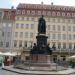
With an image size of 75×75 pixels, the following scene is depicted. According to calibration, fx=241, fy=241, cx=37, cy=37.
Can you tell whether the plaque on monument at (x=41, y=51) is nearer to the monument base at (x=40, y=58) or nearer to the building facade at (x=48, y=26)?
the monument base at (x=40, y=58)

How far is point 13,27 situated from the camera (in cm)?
6625

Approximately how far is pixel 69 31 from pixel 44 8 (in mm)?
9605

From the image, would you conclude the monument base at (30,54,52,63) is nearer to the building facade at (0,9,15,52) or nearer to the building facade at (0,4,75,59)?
the building facade at (0,4,75,59)

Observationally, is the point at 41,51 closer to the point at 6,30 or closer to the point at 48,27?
the point at 48,27

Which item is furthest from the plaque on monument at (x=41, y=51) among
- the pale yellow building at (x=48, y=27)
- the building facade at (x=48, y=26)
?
the building facade at (x=48, y=26)

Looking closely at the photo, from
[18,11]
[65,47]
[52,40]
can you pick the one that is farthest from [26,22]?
[65,47]

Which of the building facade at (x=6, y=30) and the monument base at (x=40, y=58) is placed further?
the building facade at (x=6, y=30)

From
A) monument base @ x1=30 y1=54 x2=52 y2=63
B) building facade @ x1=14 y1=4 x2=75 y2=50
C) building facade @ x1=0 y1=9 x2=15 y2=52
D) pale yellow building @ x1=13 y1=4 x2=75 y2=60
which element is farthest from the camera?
building facade @ x1=14 y1=4 x2=75 y2=50

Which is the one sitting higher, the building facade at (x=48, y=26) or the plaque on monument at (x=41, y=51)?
the building facade at (x=48, y=26)

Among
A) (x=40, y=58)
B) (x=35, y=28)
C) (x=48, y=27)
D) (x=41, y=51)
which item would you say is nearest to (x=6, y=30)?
(x=35, y=28)

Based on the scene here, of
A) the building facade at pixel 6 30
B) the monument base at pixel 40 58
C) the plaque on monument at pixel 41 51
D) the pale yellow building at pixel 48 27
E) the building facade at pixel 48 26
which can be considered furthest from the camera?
the building facade at pixel 48 26

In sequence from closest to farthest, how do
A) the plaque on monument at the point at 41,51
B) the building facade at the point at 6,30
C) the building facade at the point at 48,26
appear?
the plaque on monument at the point at 41,51, the building facade at the point at 6,30, the building facade at the point at 48,26

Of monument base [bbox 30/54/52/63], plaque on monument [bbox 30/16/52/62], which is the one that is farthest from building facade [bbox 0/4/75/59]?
monument base [bbox 30/54/52/63]


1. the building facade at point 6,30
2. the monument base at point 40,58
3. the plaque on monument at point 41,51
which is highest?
the building facade at point 6,30
